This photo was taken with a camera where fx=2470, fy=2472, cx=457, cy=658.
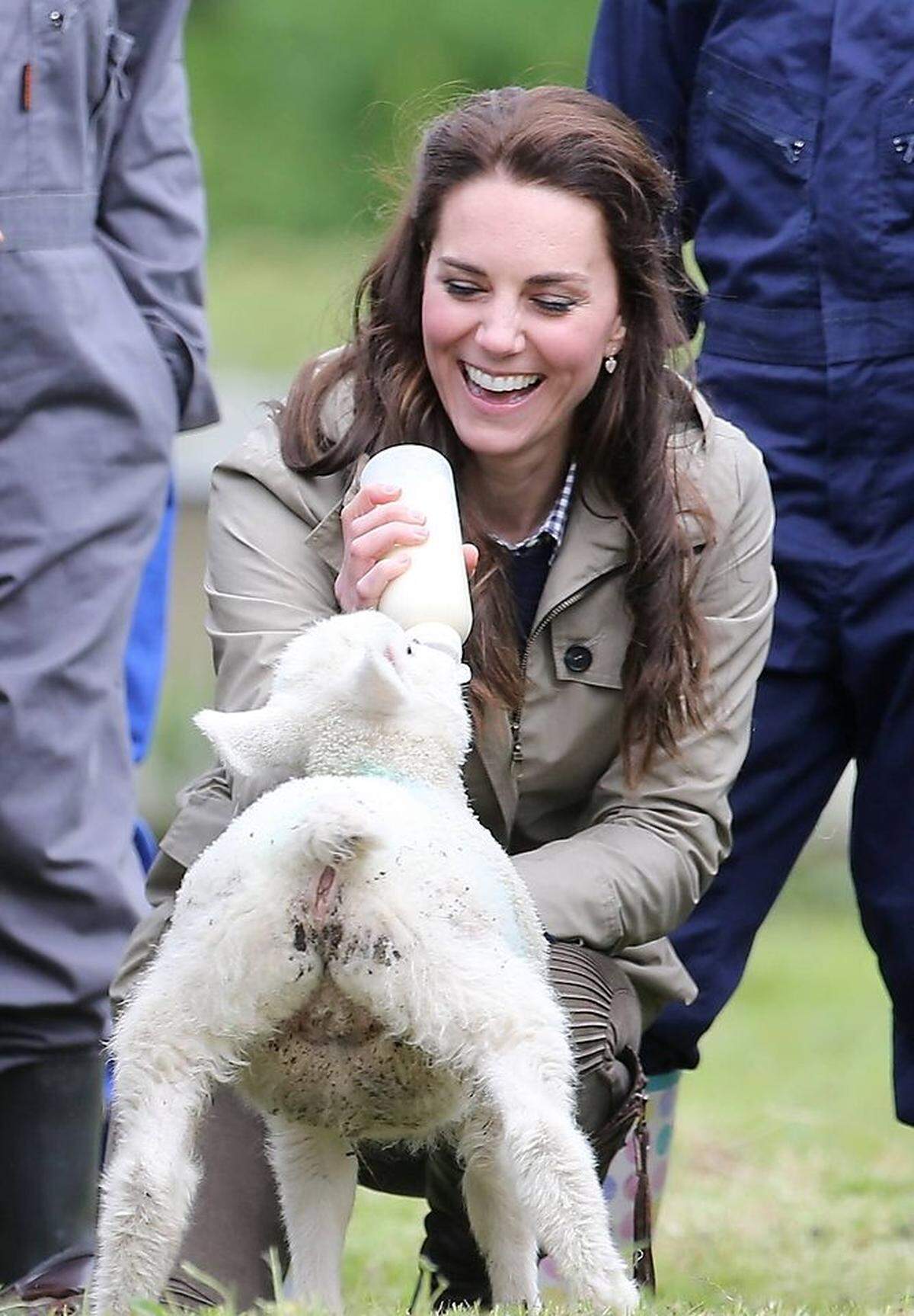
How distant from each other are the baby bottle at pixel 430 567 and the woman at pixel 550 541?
299 millimetres

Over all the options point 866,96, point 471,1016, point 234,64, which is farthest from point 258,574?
point 234,64

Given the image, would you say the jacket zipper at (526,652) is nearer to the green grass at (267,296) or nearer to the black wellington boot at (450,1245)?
the black wellington boot at (450,1245)

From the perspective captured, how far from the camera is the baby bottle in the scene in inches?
111

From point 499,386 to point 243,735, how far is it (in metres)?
0.75

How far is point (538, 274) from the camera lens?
3184 mm

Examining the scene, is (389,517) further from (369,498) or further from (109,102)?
(109,102)

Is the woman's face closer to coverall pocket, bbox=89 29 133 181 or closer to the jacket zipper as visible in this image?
the jacket zipper

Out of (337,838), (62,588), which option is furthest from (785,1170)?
(337,838)

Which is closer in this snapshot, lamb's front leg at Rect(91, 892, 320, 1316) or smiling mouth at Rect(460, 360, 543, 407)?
lamb's front leg at Rect(91, 892, 320, 1316)

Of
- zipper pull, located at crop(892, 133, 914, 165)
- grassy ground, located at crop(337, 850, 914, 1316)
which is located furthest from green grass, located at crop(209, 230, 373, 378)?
zipper pull, located at crop(892, 133, 914, 165)

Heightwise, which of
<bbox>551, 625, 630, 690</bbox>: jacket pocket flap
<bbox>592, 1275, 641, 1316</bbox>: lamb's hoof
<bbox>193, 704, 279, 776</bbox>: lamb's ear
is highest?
<bbox>193, 704, 279, 776</bbox>: lamb's ear

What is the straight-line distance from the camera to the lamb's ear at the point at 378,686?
2582 mm

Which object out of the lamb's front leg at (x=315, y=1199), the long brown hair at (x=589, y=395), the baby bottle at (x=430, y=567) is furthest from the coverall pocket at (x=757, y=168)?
the lamb's front leg at (x=315, y=1199)

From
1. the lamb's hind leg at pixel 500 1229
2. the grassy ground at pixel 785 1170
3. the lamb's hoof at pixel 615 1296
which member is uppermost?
the lamb's hoof at pixel 615 1296
